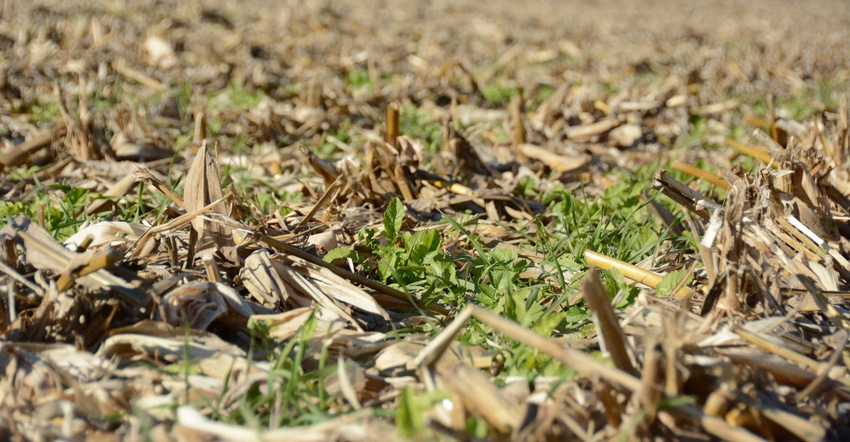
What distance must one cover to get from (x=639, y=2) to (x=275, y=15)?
9.13 meters

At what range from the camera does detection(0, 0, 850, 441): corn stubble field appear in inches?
55.6

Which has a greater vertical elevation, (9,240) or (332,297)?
(9,240)

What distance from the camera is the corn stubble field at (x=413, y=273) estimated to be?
1413 millimetres

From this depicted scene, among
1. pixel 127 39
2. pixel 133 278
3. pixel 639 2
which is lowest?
pixel 639 2

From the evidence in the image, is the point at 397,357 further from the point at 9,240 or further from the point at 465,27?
the point at 465,27

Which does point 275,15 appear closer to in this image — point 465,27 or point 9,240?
point 465,27

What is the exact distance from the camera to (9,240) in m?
1.77

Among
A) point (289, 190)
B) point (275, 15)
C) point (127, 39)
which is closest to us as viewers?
point (289, 190)

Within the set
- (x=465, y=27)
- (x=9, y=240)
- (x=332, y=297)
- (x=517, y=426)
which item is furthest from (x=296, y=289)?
(x=465, y=27)

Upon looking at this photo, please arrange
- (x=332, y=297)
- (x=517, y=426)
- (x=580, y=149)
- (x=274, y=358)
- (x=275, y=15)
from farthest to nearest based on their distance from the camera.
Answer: (x=275, y=15), (x=580, y=149), (x=332, y=297), (x=274, y=358), (x=517, y=426)

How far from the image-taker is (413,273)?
2324mm

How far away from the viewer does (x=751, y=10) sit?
537 inches

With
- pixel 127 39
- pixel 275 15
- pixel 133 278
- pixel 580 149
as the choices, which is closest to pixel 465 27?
pixel 275 15

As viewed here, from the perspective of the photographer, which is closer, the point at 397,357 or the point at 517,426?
the point at 517,426
